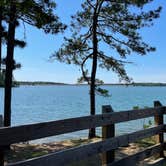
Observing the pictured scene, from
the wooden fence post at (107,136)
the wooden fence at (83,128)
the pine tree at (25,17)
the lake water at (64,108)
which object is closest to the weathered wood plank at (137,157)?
the wooden fence at (83,128)

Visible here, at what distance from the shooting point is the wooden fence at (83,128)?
11.1ft

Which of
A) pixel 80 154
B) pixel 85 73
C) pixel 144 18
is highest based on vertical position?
pixel 144 18

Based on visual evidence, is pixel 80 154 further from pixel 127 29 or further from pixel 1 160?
pixel 127 29

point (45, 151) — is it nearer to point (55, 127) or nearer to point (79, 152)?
point (79, 152)

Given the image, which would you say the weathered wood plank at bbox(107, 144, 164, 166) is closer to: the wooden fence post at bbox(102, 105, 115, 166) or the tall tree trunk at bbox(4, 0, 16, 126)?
the wooden fence post at bbox(102, 105, 115, 166)

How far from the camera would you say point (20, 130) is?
11.1ft

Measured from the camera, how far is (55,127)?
3855 mm

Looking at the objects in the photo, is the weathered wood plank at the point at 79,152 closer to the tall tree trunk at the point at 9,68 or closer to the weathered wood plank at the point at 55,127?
the weathered wood plank at the point at 55,127

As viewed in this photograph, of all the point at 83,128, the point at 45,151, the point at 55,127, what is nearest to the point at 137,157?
the point at 83,128

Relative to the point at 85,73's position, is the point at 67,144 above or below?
below

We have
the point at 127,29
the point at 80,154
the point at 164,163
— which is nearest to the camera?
the point at 80,154

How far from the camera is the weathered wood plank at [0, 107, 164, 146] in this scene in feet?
10.8

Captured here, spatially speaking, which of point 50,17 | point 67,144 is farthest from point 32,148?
point 50,17

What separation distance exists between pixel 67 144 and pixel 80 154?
660 centimetres
